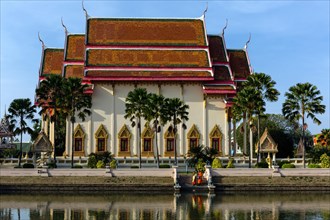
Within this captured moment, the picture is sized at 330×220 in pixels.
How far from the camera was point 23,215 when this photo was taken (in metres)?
27.5

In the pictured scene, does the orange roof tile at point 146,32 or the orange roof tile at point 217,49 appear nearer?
the orange roof tile at point 146,32

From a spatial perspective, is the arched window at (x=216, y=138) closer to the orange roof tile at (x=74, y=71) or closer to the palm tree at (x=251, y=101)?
the palm tree at (x=251, y=101)

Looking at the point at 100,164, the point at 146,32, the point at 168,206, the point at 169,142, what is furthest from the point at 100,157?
the point at 168,206

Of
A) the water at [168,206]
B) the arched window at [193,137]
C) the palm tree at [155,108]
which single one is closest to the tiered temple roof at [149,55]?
the arched window at [193,137]

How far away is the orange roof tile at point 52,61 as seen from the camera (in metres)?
59.8

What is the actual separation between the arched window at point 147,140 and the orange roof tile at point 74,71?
9411 mm

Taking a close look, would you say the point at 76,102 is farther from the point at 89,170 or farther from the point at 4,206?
the point at 4,206

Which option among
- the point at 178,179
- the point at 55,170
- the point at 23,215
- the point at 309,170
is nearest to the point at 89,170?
the point at 55,170

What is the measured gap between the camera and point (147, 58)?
191 feet

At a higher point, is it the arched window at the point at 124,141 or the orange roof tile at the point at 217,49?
the orange roof tile at the point at 217,49

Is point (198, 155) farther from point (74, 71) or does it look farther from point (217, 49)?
point (74, 71)

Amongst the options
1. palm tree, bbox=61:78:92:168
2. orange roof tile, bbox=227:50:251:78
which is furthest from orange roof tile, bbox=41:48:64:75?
orange roof tile, bbox=227:50:251:78

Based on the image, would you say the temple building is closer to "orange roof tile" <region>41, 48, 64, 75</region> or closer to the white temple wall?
the white temple wall

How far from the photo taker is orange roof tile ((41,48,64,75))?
59812 mm
